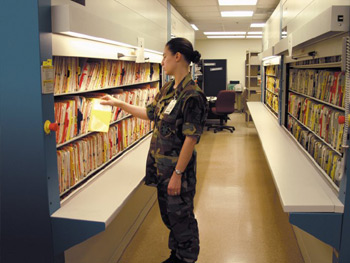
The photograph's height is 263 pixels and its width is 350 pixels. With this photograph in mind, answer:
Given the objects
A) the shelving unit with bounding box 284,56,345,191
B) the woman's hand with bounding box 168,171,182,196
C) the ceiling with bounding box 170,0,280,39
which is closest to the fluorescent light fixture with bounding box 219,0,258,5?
the ceiling with bounding box 170,0,280,39

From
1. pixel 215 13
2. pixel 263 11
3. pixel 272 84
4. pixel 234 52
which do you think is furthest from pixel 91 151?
pixel 234 52

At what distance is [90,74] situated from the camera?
2.75 meters

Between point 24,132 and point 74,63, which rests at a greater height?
point 74,63

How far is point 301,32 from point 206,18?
5.92m

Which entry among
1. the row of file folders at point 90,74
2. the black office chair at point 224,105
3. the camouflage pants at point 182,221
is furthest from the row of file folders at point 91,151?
the black office chair at point 224,105

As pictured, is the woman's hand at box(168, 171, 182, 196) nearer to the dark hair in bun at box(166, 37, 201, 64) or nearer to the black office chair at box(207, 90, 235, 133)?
the dark hair in bun at box(166, 37, 201, 64)

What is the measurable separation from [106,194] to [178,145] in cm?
56

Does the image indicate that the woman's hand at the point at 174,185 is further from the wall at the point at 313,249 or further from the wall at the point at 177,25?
the wall at the point at 177,25

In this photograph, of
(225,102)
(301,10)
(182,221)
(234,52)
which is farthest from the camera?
(234,52)

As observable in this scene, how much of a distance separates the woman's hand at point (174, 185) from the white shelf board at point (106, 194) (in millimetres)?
278

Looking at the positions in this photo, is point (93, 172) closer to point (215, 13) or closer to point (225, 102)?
point (215, 13)

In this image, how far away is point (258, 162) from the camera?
6047 mm

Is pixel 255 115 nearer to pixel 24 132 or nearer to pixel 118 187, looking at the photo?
pixel 118 187

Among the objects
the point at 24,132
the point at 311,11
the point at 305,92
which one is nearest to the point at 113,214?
the point at 24,132
